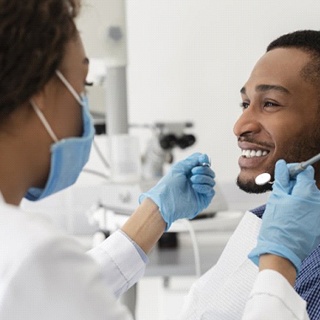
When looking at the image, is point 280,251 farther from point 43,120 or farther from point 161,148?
point 161,148

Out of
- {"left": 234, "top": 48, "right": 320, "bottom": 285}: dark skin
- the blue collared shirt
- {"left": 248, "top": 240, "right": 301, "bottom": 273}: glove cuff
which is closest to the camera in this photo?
{"left": 248, "top": 240, "right": 301, "bottom": 273}: glove cuff

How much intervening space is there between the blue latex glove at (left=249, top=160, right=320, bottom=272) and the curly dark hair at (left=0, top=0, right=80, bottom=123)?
1.54 ft

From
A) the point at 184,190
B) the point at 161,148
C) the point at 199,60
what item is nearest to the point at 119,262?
the point at 184,190

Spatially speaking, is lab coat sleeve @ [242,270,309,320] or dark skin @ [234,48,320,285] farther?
dark skin @ [234,48,320,285]

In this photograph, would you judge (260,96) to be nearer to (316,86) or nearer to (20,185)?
(316,86)

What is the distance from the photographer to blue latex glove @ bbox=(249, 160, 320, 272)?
124cm

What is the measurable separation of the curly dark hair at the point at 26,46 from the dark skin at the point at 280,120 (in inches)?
27.3

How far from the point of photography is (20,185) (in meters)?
1.11

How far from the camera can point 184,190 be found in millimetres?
1667

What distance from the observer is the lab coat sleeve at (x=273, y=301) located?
1130 millimetres

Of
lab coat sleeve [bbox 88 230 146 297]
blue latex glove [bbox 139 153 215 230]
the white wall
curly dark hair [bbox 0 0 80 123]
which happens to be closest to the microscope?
the white wall

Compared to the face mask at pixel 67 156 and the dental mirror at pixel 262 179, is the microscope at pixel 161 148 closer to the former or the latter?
the dental mirror at pixel 262 179

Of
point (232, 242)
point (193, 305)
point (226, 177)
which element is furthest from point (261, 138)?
point (226, 177)

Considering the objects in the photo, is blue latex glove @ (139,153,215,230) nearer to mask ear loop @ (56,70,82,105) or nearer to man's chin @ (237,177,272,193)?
man's chin @ (237,177,272,193)
